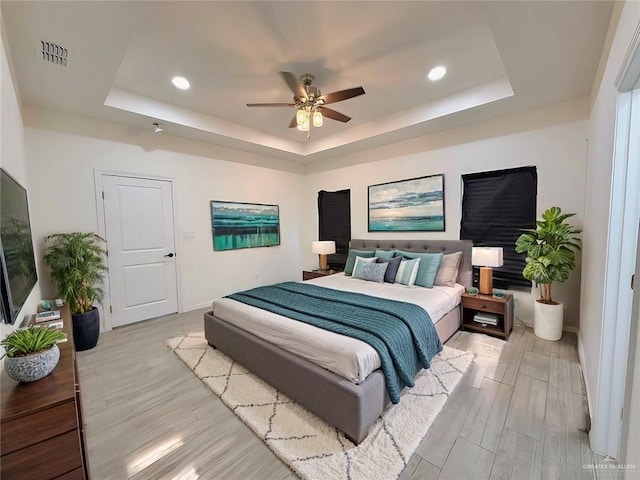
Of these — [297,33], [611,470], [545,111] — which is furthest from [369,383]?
[545,111]

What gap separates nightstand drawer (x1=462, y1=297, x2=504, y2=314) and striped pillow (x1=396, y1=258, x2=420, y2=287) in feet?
2.11

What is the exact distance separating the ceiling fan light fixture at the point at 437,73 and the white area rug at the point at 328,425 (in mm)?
2894

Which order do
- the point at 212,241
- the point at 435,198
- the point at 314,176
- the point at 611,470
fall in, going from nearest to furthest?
the point at 611,470 < the point at 435,198 < the point at 212,241 < the point at 314,176

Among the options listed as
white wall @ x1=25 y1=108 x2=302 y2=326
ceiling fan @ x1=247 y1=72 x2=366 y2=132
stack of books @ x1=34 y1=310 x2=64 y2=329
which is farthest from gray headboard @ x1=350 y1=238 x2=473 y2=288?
stack of books @ x1=34 y1=310 x2=64 y2=329

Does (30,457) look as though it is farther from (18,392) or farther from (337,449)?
(337,449)

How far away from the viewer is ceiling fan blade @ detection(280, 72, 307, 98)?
2533mm

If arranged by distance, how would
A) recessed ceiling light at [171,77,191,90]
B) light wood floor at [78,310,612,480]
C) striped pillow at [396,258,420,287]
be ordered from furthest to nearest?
striped pillow at [396,258,420,287], recessed ceiling light at [171,77,191,90], light wood floor at [78,310,612,480]

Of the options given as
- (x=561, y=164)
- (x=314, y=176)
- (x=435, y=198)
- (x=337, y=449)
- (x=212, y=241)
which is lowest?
(x=337, y=449)

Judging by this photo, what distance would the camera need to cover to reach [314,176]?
5664 mm

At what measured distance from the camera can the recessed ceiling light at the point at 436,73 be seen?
276 cm

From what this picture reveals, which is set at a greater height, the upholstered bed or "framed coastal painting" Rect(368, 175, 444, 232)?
"framed coastal painting" Rect(368, 175, 444, 232)

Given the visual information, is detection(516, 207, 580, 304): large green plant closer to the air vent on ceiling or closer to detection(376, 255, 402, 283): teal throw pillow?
detection(376, 255, 402, 283): teal throw pillow

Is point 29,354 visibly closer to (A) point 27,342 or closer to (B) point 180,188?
(A) point 27,342

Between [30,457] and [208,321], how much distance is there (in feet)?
5.94
